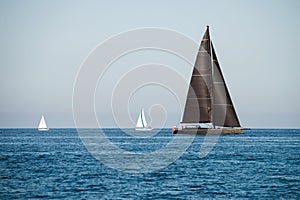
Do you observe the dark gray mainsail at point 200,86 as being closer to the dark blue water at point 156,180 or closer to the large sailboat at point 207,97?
the large sailboat at point 207,97

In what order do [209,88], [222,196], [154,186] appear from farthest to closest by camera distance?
[209,88], [154,186], [222,196]

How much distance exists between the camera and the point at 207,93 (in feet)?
344

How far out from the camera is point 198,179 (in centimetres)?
4581

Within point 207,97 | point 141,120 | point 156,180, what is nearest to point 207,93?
point 207,97

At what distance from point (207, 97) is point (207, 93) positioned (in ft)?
2.45

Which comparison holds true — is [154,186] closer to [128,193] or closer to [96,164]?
[128,193]

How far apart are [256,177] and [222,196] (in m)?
10.4

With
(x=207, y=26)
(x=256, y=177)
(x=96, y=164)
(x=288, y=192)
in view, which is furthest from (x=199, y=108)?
(x=288, y=192)

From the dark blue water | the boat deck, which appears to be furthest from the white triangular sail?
the dark blue water

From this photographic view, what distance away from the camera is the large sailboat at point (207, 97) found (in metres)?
105

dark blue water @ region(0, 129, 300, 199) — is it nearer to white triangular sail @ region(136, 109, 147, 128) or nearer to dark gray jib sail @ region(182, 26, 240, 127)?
dark gray jib sail @ region(182, 26, 240, 127)

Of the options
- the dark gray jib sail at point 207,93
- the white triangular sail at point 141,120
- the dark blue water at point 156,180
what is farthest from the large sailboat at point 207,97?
the white triangular sail at point 141,120

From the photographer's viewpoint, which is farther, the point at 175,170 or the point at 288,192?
the point at 175,170

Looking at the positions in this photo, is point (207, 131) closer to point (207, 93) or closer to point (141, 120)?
point (207, 93)
